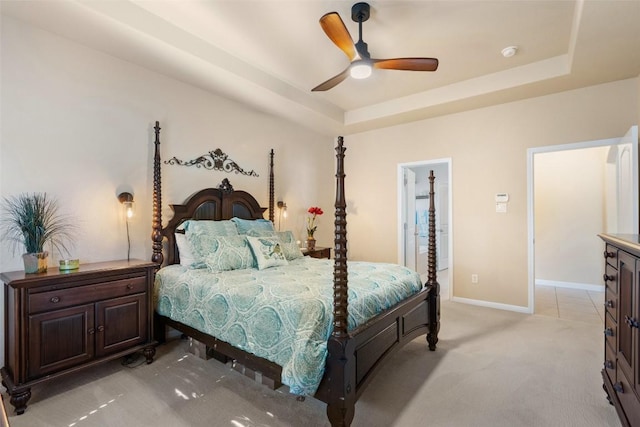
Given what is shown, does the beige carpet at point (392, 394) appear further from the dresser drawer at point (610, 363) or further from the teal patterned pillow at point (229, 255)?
the teal patterned pillow at point (229, 255)

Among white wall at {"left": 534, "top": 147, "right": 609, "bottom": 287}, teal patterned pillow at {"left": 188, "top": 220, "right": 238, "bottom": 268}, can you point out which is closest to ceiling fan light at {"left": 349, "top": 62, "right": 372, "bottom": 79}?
teal patterned pillow at {"left": 188, "top": 220, "right": 238, "bottom": 268}

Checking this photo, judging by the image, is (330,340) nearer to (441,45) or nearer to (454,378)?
(454,378)

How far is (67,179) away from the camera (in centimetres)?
264

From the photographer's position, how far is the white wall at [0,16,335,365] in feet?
7.88

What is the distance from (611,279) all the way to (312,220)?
3.78m

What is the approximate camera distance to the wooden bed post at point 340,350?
168 centimetres

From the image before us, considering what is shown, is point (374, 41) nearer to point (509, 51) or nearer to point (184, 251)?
point (509, 51)

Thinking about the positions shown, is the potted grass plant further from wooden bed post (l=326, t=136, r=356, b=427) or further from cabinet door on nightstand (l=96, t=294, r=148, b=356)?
wooden bed post (l=326, t=136, r=356, b=427)

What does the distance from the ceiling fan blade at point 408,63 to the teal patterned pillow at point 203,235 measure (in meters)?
2.21

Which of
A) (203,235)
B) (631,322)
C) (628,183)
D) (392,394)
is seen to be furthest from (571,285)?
(203,235)

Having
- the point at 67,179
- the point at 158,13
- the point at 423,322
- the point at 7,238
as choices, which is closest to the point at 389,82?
the point at 158,13

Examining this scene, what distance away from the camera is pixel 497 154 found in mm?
4277

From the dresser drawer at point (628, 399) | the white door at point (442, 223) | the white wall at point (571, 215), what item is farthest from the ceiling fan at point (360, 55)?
the white door at point (442, 223)

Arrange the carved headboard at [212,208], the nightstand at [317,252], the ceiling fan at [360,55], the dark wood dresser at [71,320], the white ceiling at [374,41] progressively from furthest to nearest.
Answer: the nightstand at [317,252]
the carved headboard at [212,208]
the white ceiling at [374,41]
the ceiling fan at [360,55]
the dark wood dresser at [71,320]
